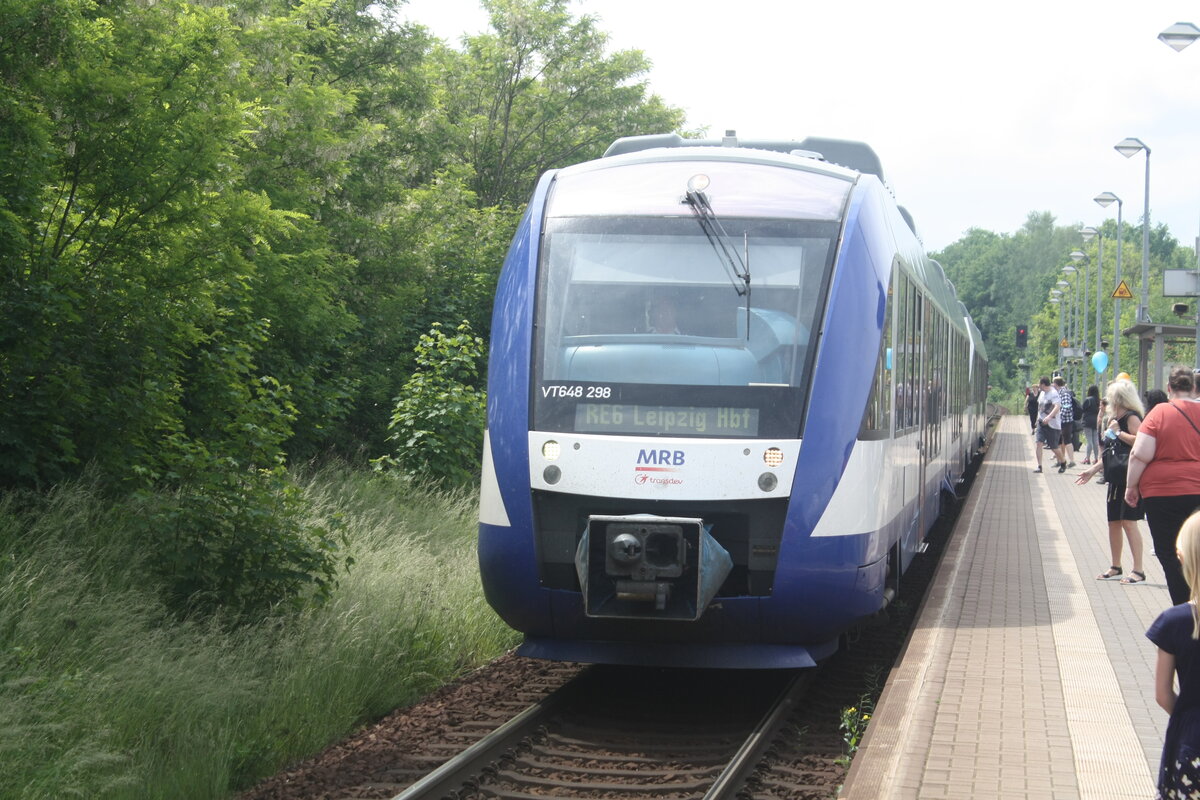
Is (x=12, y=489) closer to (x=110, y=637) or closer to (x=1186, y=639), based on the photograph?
(x=110, y=637)

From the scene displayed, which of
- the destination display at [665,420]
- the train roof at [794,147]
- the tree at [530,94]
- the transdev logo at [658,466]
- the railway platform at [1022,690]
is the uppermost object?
the tree at [530,94]

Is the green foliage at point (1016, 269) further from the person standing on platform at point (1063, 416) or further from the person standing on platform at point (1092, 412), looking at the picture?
the person standing on platform at point (1092, 412)

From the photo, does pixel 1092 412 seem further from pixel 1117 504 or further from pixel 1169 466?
pixel 1169 466

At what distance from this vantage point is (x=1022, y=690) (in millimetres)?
7344

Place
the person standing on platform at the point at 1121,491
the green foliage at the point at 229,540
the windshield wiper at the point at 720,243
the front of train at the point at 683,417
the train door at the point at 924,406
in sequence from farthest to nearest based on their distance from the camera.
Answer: the train door at the point at 924,406
the person standing on platform at the point at 1121,491
the green foliage at the point at 229,540
the windshield wiper at the point at 720,243
the front of train at the point at 683,417

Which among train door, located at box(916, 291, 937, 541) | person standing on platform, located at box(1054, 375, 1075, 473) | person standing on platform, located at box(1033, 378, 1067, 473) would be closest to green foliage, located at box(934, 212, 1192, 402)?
person standing on platform, located at box(1054, 375, 1075, 473)

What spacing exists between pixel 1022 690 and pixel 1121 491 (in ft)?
14.7

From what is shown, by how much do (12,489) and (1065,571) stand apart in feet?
28.9

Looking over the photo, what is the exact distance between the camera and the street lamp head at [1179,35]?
1930cm

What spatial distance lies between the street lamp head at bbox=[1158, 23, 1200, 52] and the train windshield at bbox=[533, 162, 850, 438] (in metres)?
13.3

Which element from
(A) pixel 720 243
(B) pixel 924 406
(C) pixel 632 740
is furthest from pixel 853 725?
(B) pixel 924 406

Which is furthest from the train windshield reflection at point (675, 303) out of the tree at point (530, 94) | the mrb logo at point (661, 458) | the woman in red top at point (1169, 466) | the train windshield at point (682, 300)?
the tree at point (530, 94)

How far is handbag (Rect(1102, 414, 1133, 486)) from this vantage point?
11141 millimetres

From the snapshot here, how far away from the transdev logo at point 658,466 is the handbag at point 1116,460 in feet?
17.3
